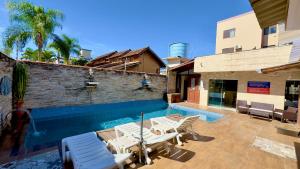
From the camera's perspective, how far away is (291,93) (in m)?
9.67

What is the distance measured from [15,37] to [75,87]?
5.13m

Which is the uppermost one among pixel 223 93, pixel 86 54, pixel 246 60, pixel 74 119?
pixel 86 54

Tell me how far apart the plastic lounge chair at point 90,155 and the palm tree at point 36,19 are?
35.8 ft

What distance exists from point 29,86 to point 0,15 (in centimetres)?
597

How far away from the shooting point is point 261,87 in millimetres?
10742

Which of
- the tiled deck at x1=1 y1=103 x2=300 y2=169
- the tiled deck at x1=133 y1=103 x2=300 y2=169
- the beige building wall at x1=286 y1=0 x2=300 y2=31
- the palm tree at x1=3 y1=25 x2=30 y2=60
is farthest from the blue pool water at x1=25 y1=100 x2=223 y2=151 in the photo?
the beige building wall at x1=286 y1=0 x2=300 y2=31

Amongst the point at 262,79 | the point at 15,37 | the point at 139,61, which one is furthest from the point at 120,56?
the point at 262,79

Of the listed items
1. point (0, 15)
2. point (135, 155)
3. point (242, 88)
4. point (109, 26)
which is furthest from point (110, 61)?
point (135, 155)

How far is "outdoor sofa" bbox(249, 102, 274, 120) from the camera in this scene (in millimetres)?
9266

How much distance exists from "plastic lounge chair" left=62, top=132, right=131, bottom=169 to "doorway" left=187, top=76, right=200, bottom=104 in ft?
40.6

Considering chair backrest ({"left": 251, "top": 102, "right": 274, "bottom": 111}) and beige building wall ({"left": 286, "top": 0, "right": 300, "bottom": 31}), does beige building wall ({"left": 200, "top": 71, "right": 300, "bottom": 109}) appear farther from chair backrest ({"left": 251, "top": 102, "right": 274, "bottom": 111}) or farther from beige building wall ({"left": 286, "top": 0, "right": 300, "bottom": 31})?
beige building wall ({"left": 286, "top": 0, "right": 300, "bottom": 31})

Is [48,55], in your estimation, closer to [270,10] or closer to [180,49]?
[180,49]

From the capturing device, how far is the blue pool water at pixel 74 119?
602 cm

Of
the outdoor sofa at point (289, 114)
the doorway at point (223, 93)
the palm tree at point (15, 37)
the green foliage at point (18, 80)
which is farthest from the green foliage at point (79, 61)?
the outdoor sofa at point (289, 114)
